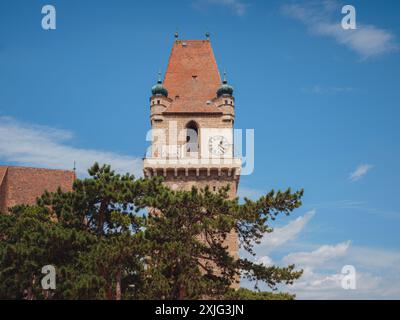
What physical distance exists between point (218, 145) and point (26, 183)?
14.0m

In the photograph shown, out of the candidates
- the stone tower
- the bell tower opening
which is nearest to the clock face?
the stone tower

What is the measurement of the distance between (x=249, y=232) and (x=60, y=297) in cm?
924

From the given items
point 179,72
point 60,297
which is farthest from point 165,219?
point 179,72

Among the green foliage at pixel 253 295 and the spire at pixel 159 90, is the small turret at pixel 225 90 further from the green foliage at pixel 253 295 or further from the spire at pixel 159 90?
the green foliage at pixel 253 295

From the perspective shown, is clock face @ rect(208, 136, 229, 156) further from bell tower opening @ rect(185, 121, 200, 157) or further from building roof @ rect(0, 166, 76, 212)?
building roof @ rect(0, 166, 76, 212)

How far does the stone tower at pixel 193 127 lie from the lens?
41.4 metres

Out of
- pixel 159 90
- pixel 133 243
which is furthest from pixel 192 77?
pixel 133 243

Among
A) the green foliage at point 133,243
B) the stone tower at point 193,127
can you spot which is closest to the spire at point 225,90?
the stone tower at point 193,127

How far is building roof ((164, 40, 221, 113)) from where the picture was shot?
44.2 metres

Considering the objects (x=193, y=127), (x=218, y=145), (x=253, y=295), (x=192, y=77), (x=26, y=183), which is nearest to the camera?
(x=253, y=295)

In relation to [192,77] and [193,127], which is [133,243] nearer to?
[193,127]

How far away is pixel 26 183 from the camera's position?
142 ft

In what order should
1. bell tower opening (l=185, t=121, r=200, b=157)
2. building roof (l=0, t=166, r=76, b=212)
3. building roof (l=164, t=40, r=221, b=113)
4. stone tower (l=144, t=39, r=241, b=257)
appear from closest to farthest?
stone tower (l=144, t=39, r=241, b=257) → building roof (l=0, t=166, r=76, b=212) → bell tower opening (l=185, t=121, r=200, b=157) → building roof (l=164, t=40, r=221, b=113)

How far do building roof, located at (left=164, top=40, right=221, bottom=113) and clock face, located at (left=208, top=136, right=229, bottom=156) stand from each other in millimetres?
2125
